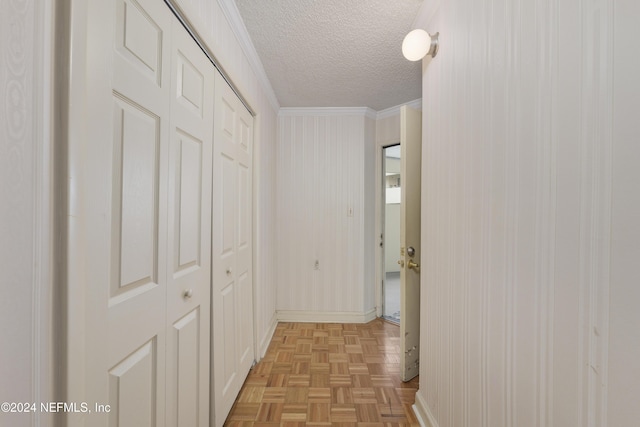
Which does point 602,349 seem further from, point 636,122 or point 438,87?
→ point 438,87

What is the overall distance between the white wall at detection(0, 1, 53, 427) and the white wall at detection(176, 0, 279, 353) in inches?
27.4

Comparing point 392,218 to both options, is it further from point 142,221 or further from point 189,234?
point 142,221

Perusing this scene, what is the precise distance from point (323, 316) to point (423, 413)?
5.30 ft

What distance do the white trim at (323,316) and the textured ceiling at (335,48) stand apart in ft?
7.84

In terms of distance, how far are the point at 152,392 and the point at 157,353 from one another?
124 millimetres

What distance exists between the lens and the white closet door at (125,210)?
64cm

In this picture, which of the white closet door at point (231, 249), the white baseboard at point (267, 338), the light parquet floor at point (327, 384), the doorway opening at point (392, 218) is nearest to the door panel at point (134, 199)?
the white closet door at point (231, 249)

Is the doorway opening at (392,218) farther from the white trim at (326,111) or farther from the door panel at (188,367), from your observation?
the door panel at (188,367)

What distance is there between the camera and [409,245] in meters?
1.99

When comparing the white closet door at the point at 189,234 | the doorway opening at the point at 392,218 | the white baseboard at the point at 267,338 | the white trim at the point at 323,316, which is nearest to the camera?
the white closet door at the point at 189,234

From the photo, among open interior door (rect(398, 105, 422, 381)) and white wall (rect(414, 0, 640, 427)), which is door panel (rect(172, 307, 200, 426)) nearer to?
white wall (rect(414, 0, 640, 427))

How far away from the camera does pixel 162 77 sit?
94 centimetres

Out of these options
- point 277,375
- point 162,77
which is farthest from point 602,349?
point 277,375

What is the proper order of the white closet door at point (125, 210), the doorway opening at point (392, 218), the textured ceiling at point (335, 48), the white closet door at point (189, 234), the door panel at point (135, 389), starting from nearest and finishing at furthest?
1. the white closet door at point (125, 210)
2. the door panel at point (135, 389)
3. the white closet door at point (189, 234)
4. the textured ceiling at point (335, 48)
5. the doorway opening at point (392, 218)
